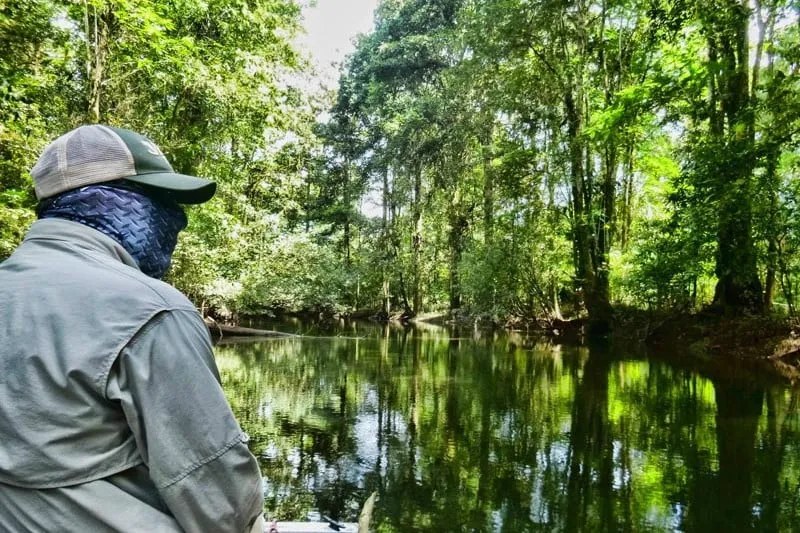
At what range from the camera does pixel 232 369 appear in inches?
482

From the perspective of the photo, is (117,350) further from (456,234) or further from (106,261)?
(456,234)

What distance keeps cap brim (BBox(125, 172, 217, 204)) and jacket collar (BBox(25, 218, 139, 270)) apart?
148mm

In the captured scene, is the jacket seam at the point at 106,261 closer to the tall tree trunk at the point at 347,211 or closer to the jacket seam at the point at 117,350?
the jacket seam at the point at 117,350

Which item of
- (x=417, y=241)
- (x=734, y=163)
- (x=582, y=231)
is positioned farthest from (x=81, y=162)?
(x=417, y=241)

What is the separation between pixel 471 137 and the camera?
26.7 m

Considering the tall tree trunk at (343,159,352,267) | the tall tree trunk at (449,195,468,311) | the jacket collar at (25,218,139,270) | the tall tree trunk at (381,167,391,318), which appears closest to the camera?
the jacket collar at (25,218,139,270)

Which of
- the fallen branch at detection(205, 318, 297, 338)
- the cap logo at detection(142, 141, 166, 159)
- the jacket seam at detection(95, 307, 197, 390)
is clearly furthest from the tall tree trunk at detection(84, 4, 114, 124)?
the jacket seam at detection(95, 307, 197, 390)

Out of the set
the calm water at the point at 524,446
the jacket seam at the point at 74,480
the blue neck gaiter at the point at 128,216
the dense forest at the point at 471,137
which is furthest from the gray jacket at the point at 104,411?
the dense forest at the point at 471,137

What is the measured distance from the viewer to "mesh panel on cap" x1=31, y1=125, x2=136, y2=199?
1.24 meters

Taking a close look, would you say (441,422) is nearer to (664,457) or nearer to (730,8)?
(664,457)

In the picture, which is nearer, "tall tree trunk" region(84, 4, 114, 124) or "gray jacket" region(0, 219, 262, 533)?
"gray jacket" region(0, 219, 262, 533)

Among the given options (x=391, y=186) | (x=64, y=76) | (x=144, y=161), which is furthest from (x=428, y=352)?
(x=391, y=186)

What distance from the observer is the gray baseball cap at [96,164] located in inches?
48.9

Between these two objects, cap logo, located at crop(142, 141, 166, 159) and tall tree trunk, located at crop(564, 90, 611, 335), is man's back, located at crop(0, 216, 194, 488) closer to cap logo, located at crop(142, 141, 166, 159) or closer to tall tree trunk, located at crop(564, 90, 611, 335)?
cap logo, located at crop(142, 141, 166, 159)
